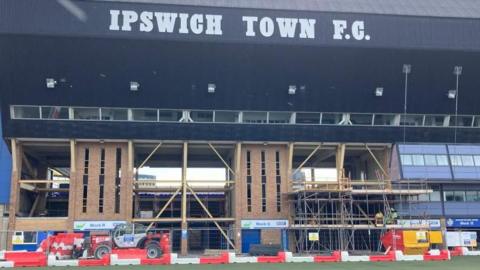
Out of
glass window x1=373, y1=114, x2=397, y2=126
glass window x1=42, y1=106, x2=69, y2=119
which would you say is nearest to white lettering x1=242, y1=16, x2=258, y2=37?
glass window x1=373, y1=114, x2=397, y2=126

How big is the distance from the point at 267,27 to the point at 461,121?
1963 cm

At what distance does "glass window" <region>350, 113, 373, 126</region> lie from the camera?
47.7 meters

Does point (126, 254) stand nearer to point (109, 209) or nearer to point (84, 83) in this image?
point (109, 209)

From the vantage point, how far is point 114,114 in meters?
45.7

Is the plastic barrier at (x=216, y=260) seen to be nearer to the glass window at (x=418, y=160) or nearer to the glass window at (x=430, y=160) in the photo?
the glass window at (x=418, y=160)

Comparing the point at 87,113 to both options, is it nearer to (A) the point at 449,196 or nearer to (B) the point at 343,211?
(B) the point at 343,211

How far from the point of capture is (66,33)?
134ft

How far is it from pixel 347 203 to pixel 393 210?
376cm

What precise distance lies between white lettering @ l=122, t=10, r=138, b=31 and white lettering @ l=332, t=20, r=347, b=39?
15.1 metres

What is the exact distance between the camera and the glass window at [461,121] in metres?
48.6

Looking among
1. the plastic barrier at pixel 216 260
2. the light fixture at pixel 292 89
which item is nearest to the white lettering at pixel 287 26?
the light fixture at pixel 292 89

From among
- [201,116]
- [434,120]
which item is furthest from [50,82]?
[434,120]

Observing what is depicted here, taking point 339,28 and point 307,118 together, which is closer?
point 339,28

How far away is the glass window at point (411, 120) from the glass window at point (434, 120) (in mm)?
535
